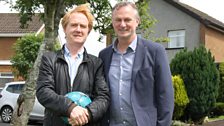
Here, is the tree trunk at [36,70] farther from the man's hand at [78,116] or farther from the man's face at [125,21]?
the man's hand at [78,116]

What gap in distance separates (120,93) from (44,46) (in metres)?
7.39

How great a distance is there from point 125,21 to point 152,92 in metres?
0.64

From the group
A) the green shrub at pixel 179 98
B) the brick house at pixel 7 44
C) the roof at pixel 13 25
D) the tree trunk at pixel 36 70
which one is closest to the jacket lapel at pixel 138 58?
the tree trunk at pixel 36 70

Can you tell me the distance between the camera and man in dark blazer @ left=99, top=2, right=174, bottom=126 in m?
3.47

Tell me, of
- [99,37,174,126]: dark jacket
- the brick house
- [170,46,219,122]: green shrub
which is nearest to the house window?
the brick house

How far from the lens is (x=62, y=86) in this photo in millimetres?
3391

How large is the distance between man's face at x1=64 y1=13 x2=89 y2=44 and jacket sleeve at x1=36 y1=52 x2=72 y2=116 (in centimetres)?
23

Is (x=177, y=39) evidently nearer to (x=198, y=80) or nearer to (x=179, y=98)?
(x=198, y=80)

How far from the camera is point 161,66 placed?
3504 mm

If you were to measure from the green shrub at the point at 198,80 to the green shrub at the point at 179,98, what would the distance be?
627mm

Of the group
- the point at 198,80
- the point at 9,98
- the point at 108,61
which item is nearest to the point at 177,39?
the point at 198,80

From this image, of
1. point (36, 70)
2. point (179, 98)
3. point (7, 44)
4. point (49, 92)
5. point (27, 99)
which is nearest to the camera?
point (49, 92)

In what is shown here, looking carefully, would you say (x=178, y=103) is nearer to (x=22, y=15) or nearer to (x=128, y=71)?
(x=22, y=15)

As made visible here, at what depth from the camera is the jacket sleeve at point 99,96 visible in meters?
3.29
